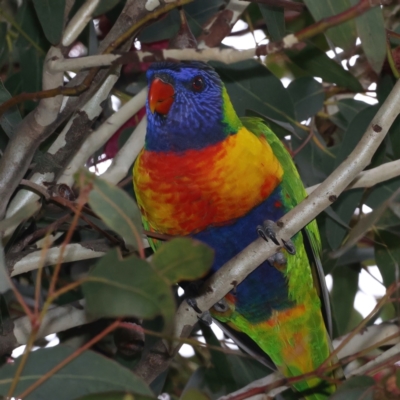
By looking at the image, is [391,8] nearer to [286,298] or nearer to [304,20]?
[304,20]

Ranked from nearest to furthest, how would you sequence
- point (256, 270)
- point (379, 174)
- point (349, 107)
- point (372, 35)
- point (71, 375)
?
point (71, 375) → point (372, 35) → point (379, 174) → point (256, 270) → point (349, 107)

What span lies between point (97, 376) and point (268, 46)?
44cm

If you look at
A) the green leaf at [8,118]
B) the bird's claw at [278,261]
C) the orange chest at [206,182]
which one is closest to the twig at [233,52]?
the green leaf at [8,118]

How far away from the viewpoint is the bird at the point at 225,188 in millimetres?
1297

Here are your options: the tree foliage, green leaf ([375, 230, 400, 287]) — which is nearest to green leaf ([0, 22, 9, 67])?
the tree foliage

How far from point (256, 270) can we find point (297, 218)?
460mm

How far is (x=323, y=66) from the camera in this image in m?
1.37

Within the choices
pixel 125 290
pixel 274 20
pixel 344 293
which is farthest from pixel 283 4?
pixel 344 293

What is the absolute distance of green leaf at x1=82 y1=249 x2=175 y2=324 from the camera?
0.67 meters

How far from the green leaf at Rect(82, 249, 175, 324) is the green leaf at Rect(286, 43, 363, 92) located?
0.84 metres

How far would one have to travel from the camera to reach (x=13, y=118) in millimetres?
1265

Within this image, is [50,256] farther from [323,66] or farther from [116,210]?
[323,66]

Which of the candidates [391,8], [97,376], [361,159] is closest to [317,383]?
[361,159]

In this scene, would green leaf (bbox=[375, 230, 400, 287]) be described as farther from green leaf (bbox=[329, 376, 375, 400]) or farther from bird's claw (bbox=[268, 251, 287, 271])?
green leaf (bbox=[329, 376, 375, 400])
